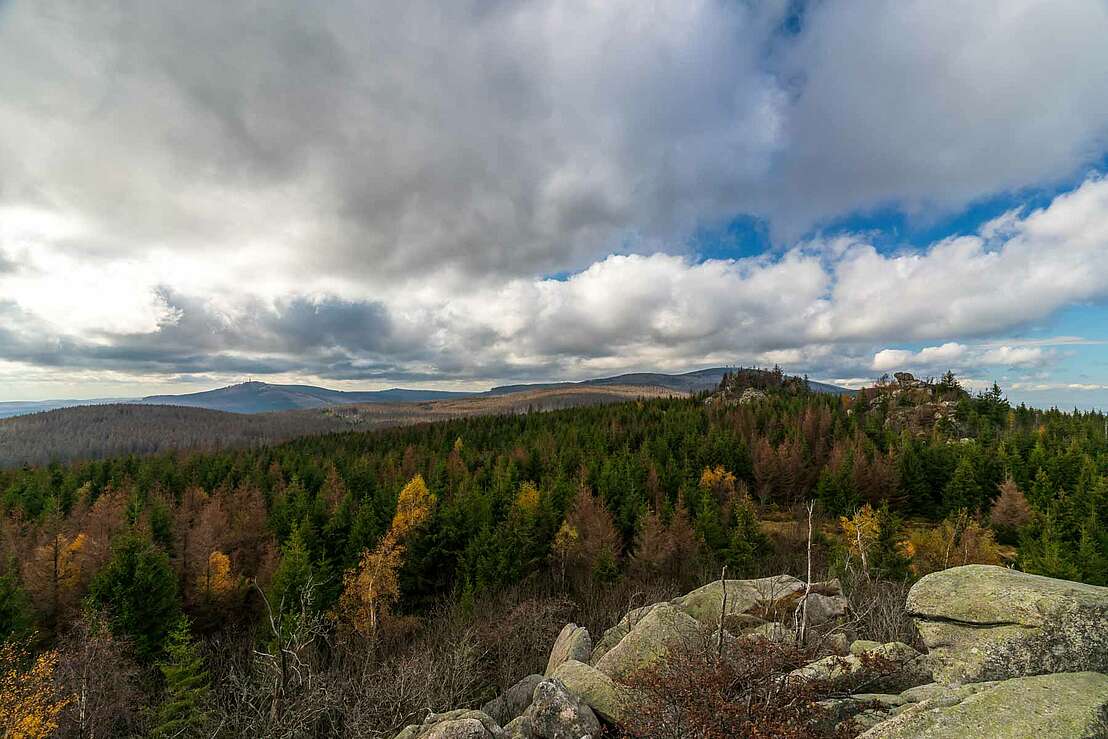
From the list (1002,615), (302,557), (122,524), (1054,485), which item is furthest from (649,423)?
(1002,615)

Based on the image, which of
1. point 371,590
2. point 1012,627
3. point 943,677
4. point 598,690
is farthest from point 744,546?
point 1012,627

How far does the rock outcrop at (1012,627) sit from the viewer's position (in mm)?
10492

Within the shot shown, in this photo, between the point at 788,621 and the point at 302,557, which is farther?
the point at 302,557

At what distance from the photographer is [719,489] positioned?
7500 cm

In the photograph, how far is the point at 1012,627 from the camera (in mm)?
11312

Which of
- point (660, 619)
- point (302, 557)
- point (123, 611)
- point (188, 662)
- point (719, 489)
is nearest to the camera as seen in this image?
point (660, 619)

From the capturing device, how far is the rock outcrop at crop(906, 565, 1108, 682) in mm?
10492

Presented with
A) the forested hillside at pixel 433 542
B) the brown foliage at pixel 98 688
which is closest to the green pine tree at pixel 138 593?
the forested hillside at pixel 433 542

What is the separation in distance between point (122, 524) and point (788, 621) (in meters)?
64.0

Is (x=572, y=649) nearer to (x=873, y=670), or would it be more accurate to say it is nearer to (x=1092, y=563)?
(x=873, y=670)

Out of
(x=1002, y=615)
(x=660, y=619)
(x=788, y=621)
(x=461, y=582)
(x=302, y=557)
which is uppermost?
(x=1002, y=615)

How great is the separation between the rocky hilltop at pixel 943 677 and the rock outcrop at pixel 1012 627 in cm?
2

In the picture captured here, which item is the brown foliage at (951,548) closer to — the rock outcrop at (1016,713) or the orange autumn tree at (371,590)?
the rock outcrop at (1016,713)

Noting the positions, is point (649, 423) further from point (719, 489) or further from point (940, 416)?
point (940, 416)
